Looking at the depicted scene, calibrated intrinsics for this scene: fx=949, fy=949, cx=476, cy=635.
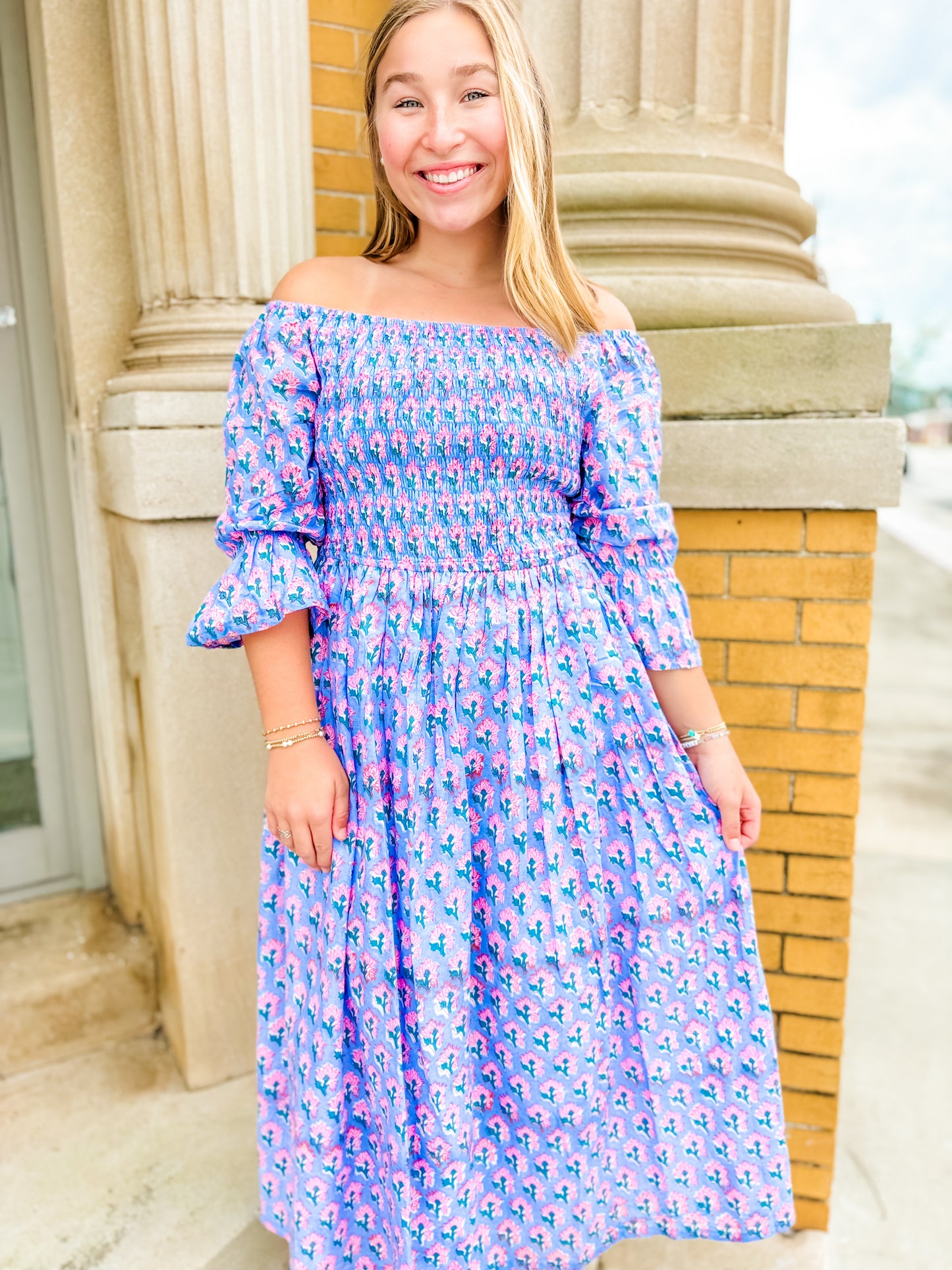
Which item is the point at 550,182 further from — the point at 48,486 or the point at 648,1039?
the point at 48,486

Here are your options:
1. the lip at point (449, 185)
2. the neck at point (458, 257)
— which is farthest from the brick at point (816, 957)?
the lip at point (449, 185)

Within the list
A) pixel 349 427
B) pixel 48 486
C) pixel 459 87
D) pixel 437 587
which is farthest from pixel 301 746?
pixel 48 486

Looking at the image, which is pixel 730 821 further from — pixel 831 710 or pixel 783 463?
pixel 783 463

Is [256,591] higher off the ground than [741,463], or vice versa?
[741,463]

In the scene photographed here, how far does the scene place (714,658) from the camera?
183 centimetres

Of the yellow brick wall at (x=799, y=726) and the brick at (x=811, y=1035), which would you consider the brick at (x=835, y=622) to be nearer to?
the yellow brick wall at (x=799, y=726)

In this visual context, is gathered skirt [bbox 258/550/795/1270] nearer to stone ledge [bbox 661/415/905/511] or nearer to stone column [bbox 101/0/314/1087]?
stone ledge [bbox 661/415/905/511]

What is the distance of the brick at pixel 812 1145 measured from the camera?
194cm

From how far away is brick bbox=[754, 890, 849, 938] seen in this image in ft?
6.13

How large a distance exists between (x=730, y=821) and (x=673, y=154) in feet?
4.20

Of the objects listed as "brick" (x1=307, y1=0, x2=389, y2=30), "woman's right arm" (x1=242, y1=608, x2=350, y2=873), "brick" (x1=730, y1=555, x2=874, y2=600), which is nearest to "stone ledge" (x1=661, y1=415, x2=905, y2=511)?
"brick" (x1=730, y1=555, x2=874, y2=600)

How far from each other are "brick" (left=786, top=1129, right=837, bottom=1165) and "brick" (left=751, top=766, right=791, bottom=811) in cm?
69

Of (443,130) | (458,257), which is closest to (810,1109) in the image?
(458,257)

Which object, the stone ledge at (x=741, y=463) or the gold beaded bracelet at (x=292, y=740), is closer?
the gold beaded bracelet at (x=292, y=740)
